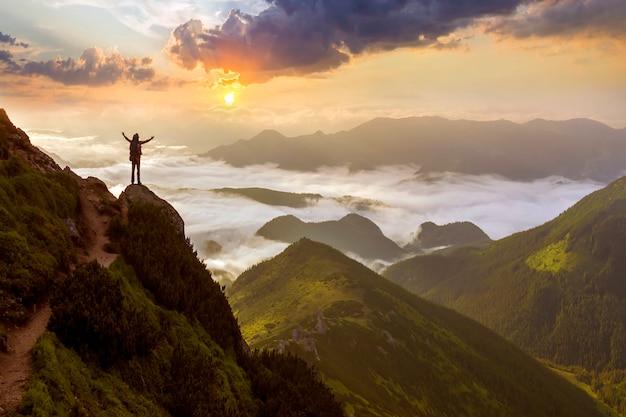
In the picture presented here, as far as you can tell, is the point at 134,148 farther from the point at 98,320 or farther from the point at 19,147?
the point at 98,320

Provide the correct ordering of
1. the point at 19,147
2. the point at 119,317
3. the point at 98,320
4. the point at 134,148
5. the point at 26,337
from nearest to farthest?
the point at 26,337 < the point at 98,320 < the point at 119,317 < the point at 19,147 < the point at 134,148

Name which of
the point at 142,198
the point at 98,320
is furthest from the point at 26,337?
the point at 142,198

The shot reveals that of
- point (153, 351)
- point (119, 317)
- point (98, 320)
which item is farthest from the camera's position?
point (153, 351)

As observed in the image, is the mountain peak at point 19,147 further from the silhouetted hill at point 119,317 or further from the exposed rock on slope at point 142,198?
the exposed rock on slope at point 142,198

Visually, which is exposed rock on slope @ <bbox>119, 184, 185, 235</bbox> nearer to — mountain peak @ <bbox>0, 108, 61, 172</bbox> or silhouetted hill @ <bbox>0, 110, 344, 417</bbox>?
silhouetted hill @ <bbox>0, 110, 344, 417</bbox>

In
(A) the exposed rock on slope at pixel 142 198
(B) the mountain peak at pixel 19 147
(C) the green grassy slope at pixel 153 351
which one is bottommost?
(C) the green grassy slope at pixel 153 351

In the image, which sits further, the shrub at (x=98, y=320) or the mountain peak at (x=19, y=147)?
the mountain peak at (x=19, y=147)

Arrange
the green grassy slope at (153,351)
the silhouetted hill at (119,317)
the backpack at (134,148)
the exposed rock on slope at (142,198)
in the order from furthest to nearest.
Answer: the backpack at (134,148) → the exposed rock on slope at (142,198) → the silhouetted hill at (119,317) → the green grassy slope at (153,351)

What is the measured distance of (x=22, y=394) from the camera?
12.8 meters

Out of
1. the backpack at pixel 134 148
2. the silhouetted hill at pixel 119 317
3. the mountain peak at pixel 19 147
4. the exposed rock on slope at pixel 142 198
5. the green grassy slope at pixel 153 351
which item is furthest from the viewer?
the backpack at pixel 134 148

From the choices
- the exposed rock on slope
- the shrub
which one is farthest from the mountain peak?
the shrub

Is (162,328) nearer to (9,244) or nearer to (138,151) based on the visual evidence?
(9,244)

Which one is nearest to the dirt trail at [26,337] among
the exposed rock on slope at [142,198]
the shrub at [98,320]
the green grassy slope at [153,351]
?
the green grassy slope at [153,351]

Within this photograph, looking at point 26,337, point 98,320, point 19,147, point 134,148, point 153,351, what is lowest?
point 153,351
